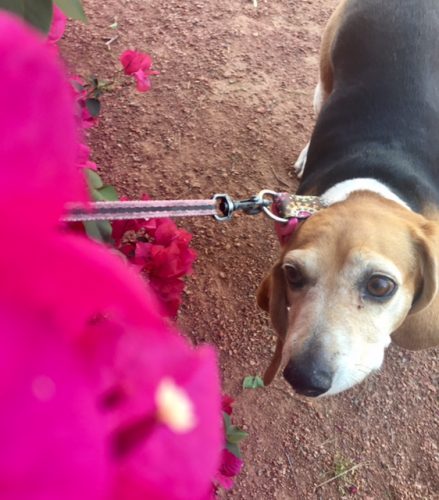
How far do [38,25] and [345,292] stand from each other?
1264mm

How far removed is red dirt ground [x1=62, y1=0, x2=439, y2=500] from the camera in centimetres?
245

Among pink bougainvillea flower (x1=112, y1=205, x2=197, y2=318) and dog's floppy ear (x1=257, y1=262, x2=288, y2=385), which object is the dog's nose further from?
pink bougainvillea flower (x1=112, y1=205, x2=197, y2=318)

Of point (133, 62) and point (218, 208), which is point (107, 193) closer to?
point (218, 208)

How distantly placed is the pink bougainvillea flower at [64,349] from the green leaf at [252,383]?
2403 millimetres

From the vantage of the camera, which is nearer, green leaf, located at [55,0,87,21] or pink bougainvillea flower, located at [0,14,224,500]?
pink bougainvillea flower, located at [0,14,224,500]

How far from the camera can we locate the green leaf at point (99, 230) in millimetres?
1096

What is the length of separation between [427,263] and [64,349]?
1.79 m

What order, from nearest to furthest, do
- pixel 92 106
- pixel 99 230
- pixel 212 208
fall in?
pixel 99 230 → pixel 212 208 → pixel 92 106

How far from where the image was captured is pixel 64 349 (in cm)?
20

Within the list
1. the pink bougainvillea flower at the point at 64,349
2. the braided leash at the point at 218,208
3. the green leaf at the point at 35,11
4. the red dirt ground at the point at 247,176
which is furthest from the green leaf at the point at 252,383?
the pink bougainvillea flower at the point at 64,349

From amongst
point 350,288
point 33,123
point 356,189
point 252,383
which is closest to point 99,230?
point 350,288

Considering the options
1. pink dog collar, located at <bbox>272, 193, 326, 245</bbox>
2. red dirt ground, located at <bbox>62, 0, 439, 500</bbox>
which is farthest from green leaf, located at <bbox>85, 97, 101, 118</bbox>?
red dirt ground, located at <bbox>62, 0, 439, 500</bbox>

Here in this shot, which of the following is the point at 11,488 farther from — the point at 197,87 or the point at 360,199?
the point at 197,87

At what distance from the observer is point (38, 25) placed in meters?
0.81
